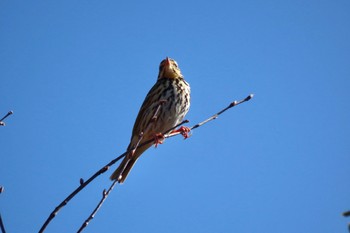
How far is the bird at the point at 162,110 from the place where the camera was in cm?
660

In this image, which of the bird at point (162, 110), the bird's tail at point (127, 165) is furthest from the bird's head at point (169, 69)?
the bird's tail at point (127, 165)

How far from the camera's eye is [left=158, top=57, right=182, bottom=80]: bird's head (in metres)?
7.48

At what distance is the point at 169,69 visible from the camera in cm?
754

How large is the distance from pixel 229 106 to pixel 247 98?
0.61 ft

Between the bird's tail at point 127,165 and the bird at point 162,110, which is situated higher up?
the bird at point 162,110

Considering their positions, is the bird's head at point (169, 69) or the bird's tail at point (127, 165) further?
the bird's head at point (169, 69)

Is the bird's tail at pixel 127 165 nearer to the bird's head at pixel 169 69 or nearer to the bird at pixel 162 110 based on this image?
the bird at pixel 162 110

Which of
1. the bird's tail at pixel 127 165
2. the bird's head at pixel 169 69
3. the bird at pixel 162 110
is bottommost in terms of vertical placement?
the bird's tail at pixel 127 165

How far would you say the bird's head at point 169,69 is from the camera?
7480mm

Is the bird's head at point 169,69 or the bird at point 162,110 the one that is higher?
the bird's head at point 169,69

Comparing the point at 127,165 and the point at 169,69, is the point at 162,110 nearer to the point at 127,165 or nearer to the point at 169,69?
the point at 127,165

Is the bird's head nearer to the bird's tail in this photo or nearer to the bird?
the bird

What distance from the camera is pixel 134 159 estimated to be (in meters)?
6.94

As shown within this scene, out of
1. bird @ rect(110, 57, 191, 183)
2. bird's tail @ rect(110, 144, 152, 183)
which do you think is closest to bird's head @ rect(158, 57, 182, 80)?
bird @ rect(110, 57, 191, 183)
